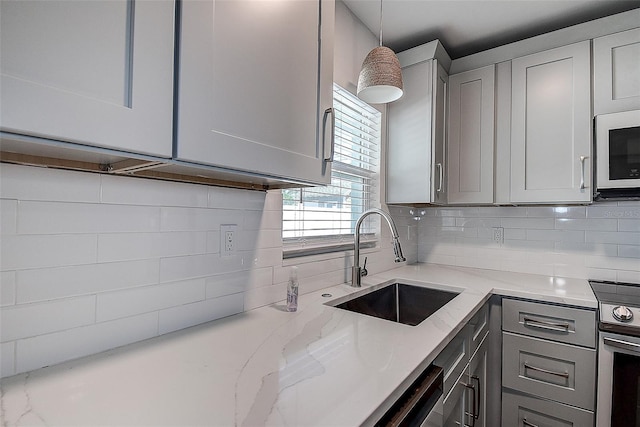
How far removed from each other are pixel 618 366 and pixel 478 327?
562mm

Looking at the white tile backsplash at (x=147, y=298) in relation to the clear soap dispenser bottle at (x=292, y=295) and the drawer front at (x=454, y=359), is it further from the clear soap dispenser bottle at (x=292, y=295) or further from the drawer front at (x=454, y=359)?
the drawer front at (x=454, y=359)

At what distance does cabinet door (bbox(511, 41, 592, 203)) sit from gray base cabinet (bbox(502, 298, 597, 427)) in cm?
68

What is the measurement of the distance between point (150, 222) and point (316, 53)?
2.48ft

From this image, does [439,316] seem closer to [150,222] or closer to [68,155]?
[150,222]

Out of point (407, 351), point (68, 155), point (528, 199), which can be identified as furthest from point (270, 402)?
point (528, 199)

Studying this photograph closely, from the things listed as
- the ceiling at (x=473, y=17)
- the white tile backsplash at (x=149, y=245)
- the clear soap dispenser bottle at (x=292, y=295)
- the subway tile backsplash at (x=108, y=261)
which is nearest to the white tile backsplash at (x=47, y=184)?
the subway tile backsplash at (x=108, y=261)

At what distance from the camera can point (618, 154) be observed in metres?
1.70

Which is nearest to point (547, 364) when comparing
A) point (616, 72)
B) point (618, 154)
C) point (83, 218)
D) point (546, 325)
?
point (546, 325)

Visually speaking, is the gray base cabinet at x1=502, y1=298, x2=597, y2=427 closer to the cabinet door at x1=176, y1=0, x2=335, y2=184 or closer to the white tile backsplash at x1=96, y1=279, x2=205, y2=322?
the cabinet door at x1=176, y1=0, x2=335, y2=184

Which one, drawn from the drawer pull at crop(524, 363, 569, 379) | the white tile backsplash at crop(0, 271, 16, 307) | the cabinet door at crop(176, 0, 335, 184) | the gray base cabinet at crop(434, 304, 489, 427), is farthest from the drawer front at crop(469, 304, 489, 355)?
the white tile backsplash at crop(0, 271, 16, 307)

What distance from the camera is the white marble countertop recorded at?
63 cm

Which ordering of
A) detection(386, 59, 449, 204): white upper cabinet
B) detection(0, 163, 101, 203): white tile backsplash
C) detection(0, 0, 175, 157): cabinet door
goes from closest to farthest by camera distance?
detection(0, 0, 175, 157): cabinet door < detection(0, 163, 101, 203): white tile backsplash < detection(386, 59, 449, 204): white upper cabinet

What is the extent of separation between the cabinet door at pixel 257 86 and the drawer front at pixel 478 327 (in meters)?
1.00

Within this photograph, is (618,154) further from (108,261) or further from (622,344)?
(108,261)
